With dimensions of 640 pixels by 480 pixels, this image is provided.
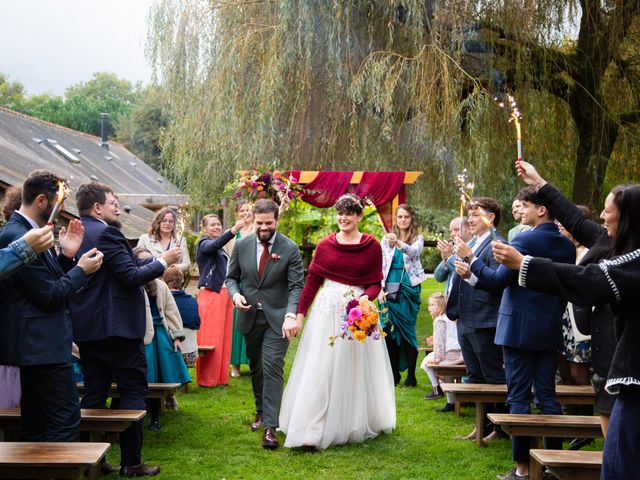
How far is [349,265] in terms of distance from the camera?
6.94 meters

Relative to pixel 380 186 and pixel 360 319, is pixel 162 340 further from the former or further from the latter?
pixel 380 186

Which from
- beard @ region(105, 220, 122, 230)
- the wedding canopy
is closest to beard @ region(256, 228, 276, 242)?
beard @ region(105, 220, 122, 230)

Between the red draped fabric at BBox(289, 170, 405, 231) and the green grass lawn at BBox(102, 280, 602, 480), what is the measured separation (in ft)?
16.2

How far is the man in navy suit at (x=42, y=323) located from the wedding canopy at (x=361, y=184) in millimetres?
7898

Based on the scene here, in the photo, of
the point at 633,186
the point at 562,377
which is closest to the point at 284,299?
the point at 562,377

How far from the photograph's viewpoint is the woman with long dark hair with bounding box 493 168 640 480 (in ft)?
11.1

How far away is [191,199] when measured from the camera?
1552cm

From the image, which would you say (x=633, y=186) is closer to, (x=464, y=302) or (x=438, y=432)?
(x=464, y=302)

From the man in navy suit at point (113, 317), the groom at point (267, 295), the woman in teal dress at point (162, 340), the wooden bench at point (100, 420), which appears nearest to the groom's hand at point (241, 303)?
the groom at point (267, 295)

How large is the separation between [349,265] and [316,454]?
63.6 inches

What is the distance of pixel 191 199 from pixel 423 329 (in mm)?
5213

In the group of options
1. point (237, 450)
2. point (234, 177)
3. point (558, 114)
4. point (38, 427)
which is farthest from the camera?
point (234, 177)

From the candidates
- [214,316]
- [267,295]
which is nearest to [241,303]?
[267,295]

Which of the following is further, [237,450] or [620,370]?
[237,450]
